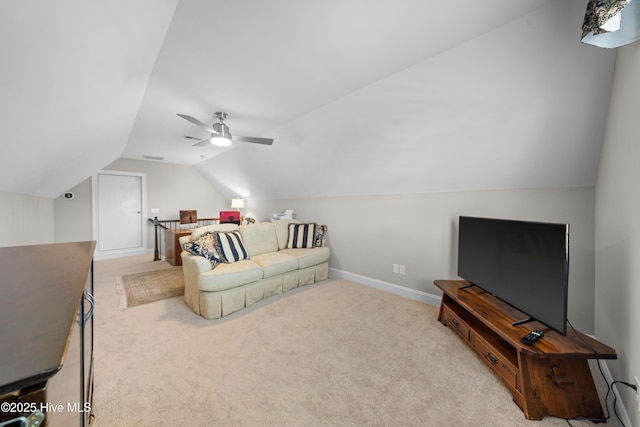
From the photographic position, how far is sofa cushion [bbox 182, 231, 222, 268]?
9.14 feet

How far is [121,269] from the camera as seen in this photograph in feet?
14.3

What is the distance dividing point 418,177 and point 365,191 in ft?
2.82

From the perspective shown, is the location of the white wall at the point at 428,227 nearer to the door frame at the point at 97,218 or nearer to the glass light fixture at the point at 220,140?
the glass light fixture at the point at 220,140

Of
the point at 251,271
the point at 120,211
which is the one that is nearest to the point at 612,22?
the point at 251,271

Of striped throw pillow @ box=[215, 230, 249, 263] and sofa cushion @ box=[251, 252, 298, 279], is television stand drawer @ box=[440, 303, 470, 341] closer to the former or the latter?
sofa cushion @ box=[251, 252, 298, 279]

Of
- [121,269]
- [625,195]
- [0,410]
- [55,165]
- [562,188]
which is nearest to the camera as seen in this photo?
[0,410]

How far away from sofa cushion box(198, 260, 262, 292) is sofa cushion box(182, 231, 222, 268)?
10 centimetres

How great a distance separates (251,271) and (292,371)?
1.31 metres

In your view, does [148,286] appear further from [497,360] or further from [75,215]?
[497,360]

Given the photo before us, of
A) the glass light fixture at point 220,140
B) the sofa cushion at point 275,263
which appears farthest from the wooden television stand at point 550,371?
the glass light fixture at point 220,140

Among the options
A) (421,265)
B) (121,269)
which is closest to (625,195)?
(421,265)

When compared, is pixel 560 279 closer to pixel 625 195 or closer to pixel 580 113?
pixel 625 195

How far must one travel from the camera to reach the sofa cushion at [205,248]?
2785mm

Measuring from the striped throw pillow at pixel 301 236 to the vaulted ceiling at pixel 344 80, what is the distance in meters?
1.45
